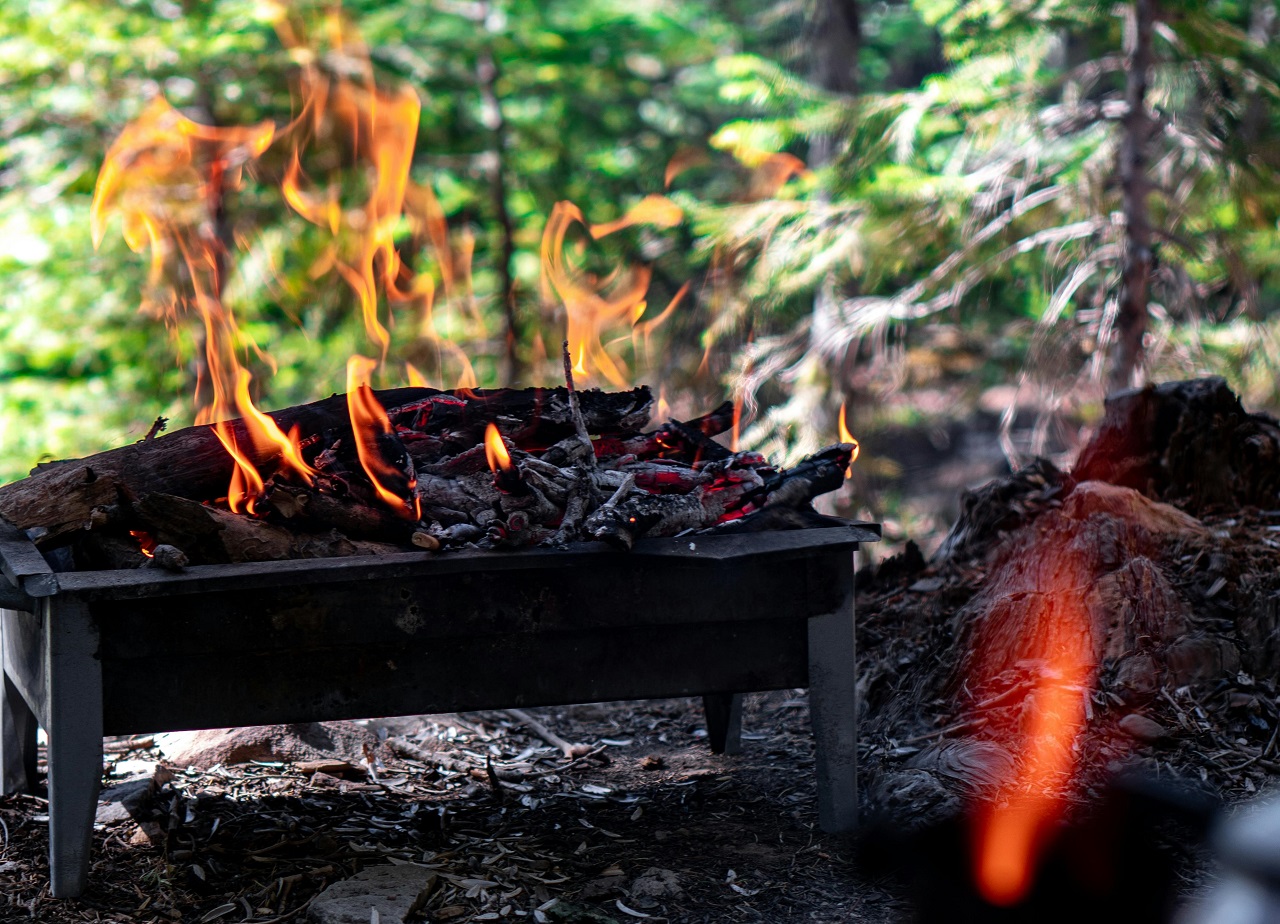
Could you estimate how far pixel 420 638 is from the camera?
320 centimetres

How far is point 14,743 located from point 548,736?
197cm

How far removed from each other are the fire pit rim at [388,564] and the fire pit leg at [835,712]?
28 centimetres

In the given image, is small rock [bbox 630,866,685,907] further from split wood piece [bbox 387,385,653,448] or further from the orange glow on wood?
split wood piece [bbox 387,385,653,448]

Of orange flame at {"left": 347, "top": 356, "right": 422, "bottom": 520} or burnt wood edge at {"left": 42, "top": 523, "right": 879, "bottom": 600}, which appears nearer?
burnt wood edge at {"left": 42, "top": 523, "right": 879, "bottom": 600}

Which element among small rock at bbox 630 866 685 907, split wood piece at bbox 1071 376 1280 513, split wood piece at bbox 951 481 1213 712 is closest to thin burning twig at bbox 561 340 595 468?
small rock at bbox 630 866 685 907

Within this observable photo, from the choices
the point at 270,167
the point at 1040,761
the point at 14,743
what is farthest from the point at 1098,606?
the point at 270,167

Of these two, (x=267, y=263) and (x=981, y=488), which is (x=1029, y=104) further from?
(x=267, y=263)

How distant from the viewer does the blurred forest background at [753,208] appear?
735cm

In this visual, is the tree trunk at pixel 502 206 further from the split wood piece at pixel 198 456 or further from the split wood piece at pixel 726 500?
the split wood piece at pixel 726 500

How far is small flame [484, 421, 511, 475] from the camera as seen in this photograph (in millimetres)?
3545

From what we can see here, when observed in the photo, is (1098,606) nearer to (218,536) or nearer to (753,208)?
(218,536)

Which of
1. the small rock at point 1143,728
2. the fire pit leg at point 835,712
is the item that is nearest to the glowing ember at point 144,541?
the fire pit leg at point 835,712

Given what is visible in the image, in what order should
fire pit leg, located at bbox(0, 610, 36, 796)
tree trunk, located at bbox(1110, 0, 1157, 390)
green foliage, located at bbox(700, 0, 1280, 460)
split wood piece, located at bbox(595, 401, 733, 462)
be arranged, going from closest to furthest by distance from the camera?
fire pit leg, located at bbox(0, 610, 36, 796), split wood piece, located at bbox(595, 401, 733, 462), tree trunk, located at bbox(1110, 0, 1157, 390), green foliage, located at bbox(700, 0, 1280, 460)

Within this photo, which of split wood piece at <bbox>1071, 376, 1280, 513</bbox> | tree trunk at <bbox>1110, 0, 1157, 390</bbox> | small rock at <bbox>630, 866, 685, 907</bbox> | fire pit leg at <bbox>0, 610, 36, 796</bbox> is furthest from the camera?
tree trunk at <bbox>1110, 0, 1157, 390</bbox>
